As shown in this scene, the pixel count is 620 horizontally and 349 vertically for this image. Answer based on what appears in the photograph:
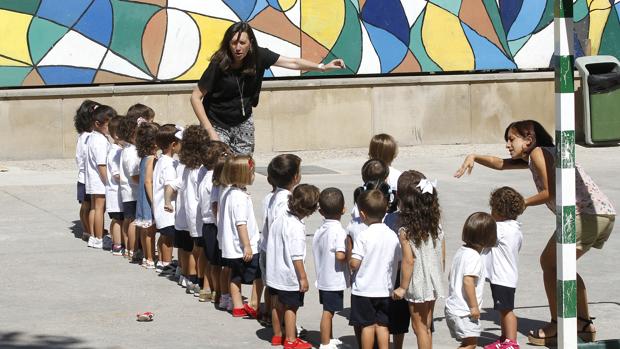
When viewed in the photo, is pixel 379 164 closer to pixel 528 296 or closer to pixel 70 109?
pixel 528 296

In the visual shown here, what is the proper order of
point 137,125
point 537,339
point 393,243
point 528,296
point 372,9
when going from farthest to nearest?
point 372,9 → point 137,125 → point 528,296 → point 537,339 → point 393,243

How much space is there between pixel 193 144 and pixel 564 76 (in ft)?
10.7

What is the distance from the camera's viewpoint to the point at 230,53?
10008 mm

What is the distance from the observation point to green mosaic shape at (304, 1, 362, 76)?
18.0 meters

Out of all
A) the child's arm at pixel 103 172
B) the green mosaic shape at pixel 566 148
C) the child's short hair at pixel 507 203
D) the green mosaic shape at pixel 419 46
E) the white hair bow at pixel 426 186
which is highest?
the green mosaic shape at pixel 419 46

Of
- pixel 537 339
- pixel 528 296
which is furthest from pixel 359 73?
pixel 537 339

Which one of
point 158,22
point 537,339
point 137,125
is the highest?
point 158,22

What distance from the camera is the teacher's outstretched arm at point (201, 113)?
9.54m

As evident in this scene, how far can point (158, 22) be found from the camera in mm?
17188

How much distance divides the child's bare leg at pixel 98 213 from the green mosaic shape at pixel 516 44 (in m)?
9.03

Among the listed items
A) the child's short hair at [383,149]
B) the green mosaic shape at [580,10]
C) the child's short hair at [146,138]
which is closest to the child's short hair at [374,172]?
the child's short hair at [383,149]

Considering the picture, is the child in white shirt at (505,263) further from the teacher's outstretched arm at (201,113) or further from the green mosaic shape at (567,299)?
the teacher's outstretched arm at (201,113)

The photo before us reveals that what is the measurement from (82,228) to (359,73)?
22.9 feet

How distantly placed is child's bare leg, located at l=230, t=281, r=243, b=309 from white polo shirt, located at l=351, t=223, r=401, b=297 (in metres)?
1.51
